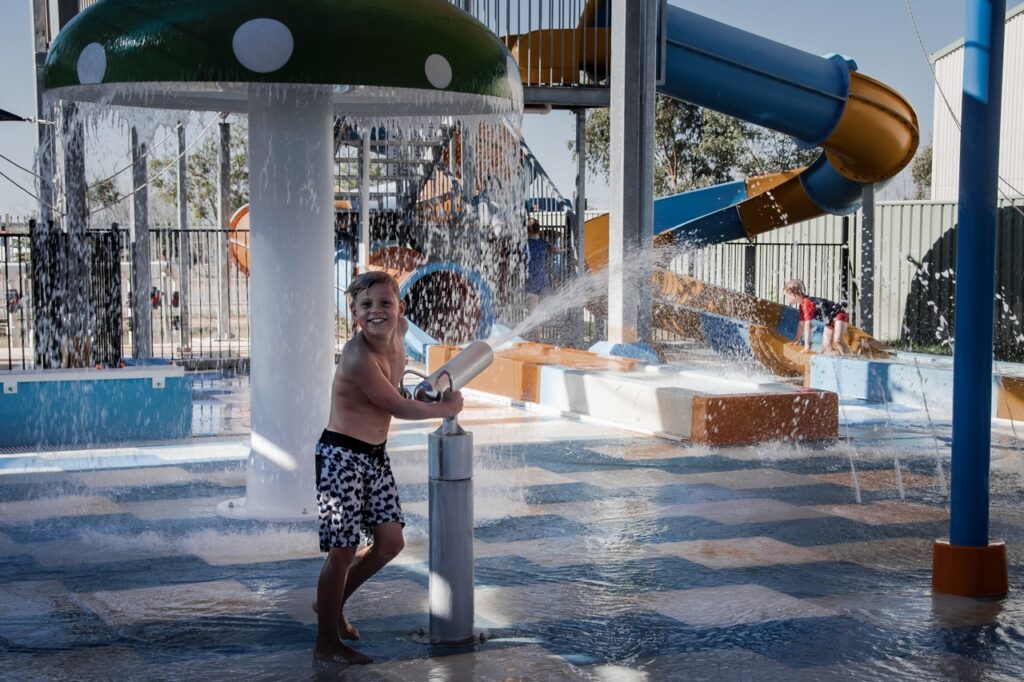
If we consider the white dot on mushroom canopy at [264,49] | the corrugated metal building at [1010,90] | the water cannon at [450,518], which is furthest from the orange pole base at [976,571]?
the corrugated metal building at [1010,90]

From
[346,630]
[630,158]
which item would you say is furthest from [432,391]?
[630,158]

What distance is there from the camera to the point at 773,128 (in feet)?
55.7

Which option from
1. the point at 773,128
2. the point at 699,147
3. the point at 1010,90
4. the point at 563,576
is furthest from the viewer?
the point at 699,147

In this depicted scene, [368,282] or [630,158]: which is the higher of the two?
[630,158]

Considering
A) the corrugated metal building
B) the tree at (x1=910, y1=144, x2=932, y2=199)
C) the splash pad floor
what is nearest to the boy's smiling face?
the splash pad floor

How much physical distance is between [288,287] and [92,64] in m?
1.51

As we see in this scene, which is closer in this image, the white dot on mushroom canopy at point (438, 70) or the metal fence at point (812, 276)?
the white dot on mushroom canopy at point (438, 70)

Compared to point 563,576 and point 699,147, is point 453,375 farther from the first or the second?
point 699,147

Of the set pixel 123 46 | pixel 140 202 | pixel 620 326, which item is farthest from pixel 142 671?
pixel 140 202

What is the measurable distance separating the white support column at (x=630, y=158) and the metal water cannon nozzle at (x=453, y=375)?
881 centimetres

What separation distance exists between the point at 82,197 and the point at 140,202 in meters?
2.67

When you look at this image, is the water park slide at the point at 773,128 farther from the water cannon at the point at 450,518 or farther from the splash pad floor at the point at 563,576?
the water cannon at the point at 450,518

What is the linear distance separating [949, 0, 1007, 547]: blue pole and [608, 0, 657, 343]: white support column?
26.8 feet

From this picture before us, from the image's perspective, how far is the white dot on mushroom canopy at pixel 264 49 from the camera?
227 inches
